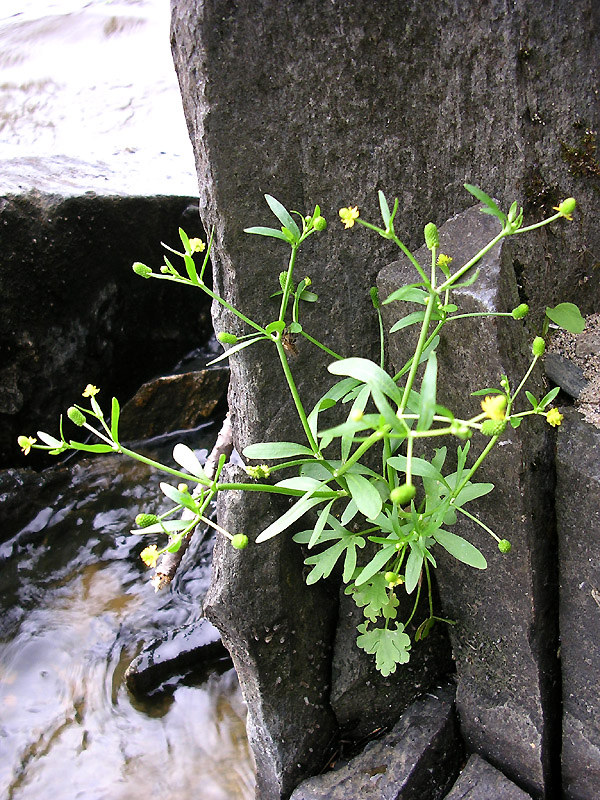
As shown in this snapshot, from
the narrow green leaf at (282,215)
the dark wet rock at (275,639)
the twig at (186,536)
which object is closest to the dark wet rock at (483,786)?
the dark wet rock at (275,639)

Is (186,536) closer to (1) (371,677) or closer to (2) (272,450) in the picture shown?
Answer: (1) (371,677)

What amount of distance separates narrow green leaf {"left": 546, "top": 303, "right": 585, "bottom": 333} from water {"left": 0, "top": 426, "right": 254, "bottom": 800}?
1927 millimetres

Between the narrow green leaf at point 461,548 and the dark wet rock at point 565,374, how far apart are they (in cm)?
54

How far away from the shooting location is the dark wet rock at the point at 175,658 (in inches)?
110

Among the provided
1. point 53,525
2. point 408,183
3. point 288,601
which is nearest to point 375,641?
point 288,601

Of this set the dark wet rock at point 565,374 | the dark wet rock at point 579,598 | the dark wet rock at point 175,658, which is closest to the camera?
the dark wet rock at point 579,598

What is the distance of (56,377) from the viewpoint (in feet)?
11.7

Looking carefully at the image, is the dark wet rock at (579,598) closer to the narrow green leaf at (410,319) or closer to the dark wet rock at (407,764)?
the dark wet rock at (407,764)

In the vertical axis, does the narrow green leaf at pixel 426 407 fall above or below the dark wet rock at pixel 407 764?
above

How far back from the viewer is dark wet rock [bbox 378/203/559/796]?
1628mm

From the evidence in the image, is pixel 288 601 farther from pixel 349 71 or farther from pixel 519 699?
pixel 349 71

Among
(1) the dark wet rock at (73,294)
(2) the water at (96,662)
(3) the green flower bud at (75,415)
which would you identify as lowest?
(2) the water at (96,662)

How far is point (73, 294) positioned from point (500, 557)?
2.59 meters

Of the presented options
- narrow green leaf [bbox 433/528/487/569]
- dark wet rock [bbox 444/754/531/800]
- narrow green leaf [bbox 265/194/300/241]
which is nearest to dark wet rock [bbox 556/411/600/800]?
dark wet rock [bbox 444/754/531/800]
